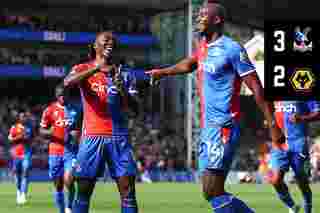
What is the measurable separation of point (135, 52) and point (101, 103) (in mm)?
41798

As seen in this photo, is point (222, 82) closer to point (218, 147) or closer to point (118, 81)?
point (218, 147)

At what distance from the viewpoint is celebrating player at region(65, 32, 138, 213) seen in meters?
11.2

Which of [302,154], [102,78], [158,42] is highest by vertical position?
[158,42]

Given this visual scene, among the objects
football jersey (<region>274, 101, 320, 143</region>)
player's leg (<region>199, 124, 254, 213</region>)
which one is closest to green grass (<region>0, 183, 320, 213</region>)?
football jersey (<region>274, 101, 320, 143</region>)

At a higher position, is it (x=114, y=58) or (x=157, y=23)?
(x=157, y=23)

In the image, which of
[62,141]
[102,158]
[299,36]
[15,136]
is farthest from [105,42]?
[15,136]

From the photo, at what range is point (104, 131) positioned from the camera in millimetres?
11320

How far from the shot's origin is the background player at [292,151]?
51.6ft

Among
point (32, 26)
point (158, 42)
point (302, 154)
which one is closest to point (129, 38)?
point (158, 42)

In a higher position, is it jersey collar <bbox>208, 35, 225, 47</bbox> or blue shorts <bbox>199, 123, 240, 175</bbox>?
jersey collar <bbox>208, 35, 225, 47</bbox>

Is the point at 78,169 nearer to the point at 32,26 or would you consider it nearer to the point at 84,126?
the point at 84,126

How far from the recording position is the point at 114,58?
1145 centimetres

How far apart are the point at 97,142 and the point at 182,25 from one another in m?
40.3

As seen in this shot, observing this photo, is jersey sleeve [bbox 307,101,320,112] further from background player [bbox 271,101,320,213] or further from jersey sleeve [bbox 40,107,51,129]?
jersey sleeve [bbox 40,107,51,129]
